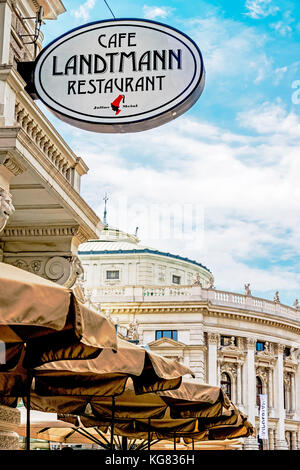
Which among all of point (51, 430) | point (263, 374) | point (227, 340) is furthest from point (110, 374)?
point (263, 374)

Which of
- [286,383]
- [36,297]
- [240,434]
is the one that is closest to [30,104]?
[36,297]

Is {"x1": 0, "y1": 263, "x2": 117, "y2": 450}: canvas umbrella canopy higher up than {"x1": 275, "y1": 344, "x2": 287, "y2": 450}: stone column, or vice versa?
{"x1": 275, "y1": 344, "x2": 287, "y2": 450}: stone column

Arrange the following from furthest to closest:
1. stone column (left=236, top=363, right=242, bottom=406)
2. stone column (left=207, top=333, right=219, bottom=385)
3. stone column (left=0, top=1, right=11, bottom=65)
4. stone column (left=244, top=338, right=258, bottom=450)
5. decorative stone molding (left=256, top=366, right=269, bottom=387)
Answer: decorative stone molding (left=256, top=366, right=269, bottom=387)
stone column (left=236, top=363, right=242, bottom=406)
stone column (left=244, top=338, right=258, bottom=450)
stone column (left=207, top=333, right=219, bottom=385)
stone column (left=0, top=1, right=11, bottom=65)

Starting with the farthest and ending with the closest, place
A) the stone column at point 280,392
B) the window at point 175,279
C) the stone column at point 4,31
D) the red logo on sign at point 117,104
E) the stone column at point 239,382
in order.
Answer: the window at point 175,279 → the stone column at point 280,392 → the stone column at point 239,382 → the stone column at point 4,31 → the red logo on sign at point 117,104

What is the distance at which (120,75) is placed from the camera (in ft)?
34.6

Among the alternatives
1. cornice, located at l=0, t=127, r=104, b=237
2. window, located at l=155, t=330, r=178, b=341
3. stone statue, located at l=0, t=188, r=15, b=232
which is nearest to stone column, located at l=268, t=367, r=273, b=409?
window, located at l=155, t=330, r=178, b=341

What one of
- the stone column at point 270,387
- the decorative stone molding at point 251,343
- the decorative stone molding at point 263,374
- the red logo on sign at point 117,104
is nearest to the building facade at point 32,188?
the red logo on sign at point 117,104

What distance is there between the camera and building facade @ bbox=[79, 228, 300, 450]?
188 feet

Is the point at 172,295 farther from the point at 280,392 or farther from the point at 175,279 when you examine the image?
the point at 175,279

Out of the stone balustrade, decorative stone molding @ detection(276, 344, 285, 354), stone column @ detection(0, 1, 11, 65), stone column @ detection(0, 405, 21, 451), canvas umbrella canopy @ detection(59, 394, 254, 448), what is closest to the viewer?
stone column @ detection(0, 405, 21, 451)

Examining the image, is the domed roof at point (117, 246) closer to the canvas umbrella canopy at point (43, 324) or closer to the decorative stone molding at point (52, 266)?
the decorative stone molding at point (52, 266)

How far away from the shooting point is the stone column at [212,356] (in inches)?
2302

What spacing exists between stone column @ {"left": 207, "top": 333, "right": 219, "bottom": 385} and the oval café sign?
161 feet

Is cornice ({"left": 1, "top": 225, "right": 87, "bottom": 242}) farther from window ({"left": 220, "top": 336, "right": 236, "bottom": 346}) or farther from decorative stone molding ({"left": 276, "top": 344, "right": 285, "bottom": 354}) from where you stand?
decorative stone molding ({"left": 276, "top": 344, "right": 285, "bottom": 354})
